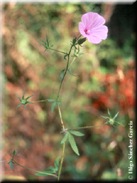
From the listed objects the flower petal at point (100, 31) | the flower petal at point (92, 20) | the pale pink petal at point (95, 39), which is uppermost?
the flower petal at point (92, 20)

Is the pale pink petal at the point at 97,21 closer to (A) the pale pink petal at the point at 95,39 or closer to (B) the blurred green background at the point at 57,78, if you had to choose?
(A) the pale pink petal at the point at 95,39

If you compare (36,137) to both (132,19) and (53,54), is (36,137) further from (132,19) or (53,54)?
(132,19)

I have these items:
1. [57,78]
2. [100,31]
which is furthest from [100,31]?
[57,78]

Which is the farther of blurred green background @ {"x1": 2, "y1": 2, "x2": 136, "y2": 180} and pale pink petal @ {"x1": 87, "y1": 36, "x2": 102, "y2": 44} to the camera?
blurred green background @ {"x1": 2, "y1": 2, "x2": 136, "y2": 180}

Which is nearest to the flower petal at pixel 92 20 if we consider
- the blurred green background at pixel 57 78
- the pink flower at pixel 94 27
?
the pink flower at pixel 94 27

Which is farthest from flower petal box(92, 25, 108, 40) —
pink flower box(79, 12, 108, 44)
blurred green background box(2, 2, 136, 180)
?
blurred green background box(2, 2, 136, 180)

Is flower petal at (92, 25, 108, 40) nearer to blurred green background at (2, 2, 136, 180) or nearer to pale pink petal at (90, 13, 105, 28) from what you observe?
pale pink petal at (90, 13, 105, 28)

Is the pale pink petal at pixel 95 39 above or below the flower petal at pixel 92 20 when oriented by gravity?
below
